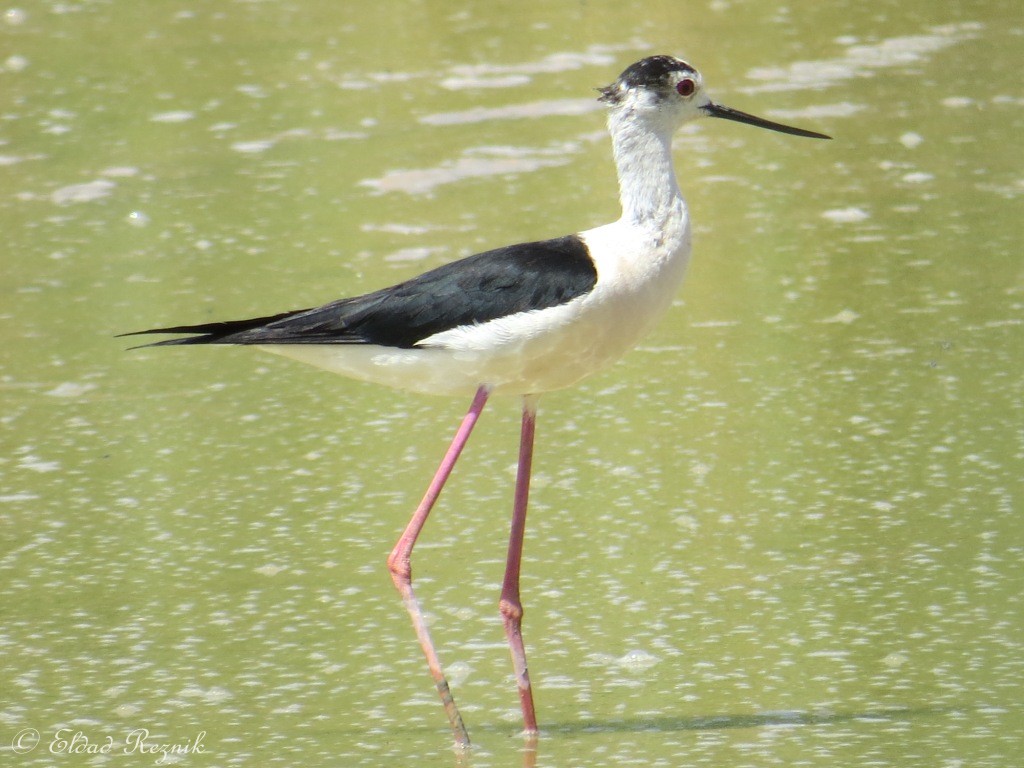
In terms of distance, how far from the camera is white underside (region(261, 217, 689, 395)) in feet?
12.4

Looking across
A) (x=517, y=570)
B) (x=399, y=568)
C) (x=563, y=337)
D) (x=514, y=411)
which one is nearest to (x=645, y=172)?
(x=563, y=337)

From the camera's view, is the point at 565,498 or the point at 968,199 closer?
the point at 565,498

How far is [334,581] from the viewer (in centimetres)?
454

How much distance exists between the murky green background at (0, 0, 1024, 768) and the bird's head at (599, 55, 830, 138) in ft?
3.83

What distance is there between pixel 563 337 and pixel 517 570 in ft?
1.84

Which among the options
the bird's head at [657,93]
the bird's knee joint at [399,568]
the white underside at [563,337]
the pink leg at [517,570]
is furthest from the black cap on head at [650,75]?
the bird's knee joint at [399,568]

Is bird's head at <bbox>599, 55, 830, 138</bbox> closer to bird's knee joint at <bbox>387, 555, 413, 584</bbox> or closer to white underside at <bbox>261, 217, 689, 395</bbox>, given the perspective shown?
white underside at <bbox>261, 217, 689, 395</bbox>

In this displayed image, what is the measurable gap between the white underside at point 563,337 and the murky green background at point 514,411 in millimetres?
684

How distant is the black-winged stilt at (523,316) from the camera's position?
12.5ft

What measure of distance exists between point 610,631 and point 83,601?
1333mm

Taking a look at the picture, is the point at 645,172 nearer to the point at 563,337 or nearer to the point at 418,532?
the point at 563,337

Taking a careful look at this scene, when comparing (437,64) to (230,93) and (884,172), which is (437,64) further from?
(884,172)

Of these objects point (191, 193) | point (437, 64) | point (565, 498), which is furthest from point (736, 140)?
point (565, 498)

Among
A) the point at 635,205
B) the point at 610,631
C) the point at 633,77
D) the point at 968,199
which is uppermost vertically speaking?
the point at 633,77
